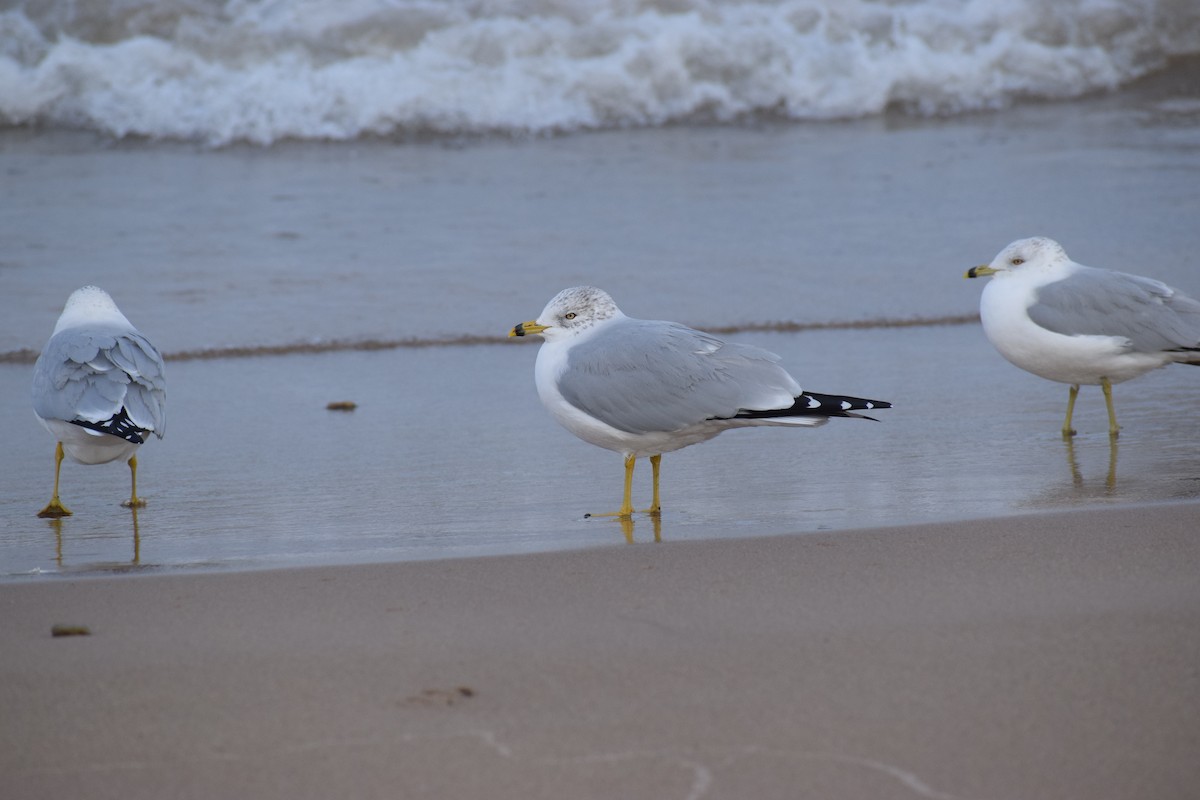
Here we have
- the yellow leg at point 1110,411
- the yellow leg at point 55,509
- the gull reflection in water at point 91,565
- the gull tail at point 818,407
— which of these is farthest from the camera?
the yellow leg at point 1110,411

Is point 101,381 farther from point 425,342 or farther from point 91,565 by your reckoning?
point 425,342

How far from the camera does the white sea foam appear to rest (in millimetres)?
12000

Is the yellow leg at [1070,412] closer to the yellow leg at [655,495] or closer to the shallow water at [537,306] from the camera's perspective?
the shallow water at [537,306]

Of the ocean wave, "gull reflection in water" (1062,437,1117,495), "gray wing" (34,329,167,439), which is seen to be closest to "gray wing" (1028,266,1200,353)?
"gull reflection in water" (1062,437,1117,495)

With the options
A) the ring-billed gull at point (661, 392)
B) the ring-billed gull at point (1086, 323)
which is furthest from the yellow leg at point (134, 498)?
the ring-billed gull at point (1086, 323)

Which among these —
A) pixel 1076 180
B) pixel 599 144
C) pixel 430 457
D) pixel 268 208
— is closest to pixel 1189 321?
pixel 430 457

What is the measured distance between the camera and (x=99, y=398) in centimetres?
454

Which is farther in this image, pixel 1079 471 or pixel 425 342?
pixel 425 342

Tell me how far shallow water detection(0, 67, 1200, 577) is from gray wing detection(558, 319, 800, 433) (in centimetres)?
30

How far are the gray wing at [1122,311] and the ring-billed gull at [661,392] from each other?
1538 mm

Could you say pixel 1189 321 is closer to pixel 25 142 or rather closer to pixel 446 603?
pixel 446 603

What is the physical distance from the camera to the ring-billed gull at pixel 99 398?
4473 millimetres

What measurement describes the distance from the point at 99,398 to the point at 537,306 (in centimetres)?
309

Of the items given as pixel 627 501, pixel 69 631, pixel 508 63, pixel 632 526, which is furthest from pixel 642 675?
pixel 508 63
